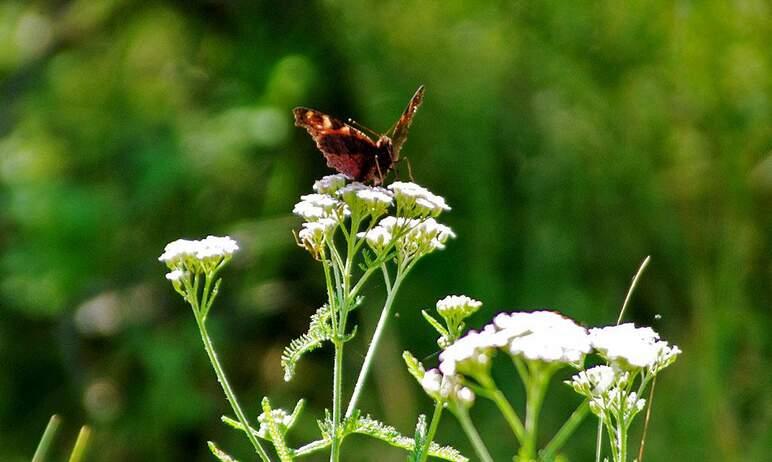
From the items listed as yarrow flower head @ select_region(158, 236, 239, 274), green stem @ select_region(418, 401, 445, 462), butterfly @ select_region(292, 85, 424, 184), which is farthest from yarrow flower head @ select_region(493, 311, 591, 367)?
butterfly @ select_region(292, 85, 424, 184)

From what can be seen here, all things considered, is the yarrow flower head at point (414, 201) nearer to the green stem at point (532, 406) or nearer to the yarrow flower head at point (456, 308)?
the yarrow flower head at point (456, 308)

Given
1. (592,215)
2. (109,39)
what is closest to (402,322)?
(592,215)

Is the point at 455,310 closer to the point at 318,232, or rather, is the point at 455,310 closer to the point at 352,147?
the point at 318,232

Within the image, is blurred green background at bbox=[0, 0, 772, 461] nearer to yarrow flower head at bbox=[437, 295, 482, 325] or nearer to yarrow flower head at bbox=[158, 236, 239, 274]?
yarrow flower head at bbox=[437, 295, 482, 325]

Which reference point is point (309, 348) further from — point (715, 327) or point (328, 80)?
point (328, 80)

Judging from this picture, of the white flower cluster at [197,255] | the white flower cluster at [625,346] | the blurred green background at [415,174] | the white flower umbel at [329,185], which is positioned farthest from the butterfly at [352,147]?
the blurred green background at [415,174]

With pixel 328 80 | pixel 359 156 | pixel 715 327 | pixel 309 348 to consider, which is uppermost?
pixel 328 80

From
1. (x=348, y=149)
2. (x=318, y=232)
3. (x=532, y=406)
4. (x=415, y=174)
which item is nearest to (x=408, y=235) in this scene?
(x=318, y=232)
